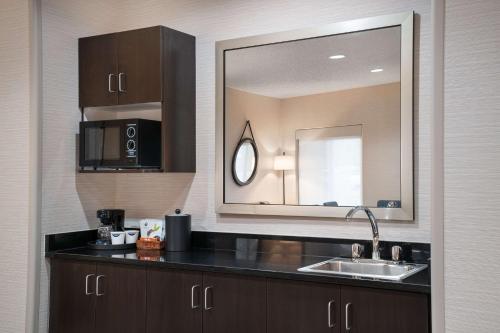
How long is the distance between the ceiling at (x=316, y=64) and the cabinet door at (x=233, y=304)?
1060mm

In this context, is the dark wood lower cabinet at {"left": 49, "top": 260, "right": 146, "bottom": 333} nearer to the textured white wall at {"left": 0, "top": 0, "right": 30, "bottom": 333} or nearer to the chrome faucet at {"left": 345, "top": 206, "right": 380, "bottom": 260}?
the textured white wall at {"left": 0, "top": 0, "right": 30, "bottom": 333}

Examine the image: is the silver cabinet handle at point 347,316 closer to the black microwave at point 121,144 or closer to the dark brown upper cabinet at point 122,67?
the black microwave at point 121,144

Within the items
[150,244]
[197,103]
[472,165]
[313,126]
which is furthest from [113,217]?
[472,165]

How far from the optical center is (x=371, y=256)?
9.71ft

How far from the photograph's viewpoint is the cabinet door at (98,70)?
353 cm

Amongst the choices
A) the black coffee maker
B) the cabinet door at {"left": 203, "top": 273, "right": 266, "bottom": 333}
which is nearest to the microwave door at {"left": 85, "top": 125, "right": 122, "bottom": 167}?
the black coffee maker

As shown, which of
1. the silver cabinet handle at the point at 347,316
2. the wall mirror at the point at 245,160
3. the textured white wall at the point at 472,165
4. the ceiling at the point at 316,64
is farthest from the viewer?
the wall mirror at the point at 245,160

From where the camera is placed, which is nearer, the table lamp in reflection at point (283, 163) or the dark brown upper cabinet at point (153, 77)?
the table lamp in reflection at point (283, 163)

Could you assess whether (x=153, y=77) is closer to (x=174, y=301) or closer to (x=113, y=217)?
(x=113, y=217)

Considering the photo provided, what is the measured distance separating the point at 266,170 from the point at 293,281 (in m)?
0.83

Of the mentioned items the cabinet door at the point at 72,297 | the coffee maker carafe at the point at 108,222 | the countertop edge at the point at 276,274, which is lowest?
the cabinet door at the point at 72,297

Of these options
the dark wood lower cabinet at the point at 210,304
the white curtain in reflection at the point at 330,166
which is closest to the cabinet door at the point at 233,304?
the dark wood lower cabinet at the point at 210,304

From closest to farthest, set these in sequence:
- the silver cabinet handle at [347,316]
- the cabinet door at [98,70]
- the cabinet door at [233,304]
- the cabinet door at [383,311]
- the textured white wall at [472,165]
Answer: the textured white wall at [472,165] < the cabinet door at [383,311] < the silver cabinet handle at [347,316] < the cabinet door at [233,304] < the cabinet door at [98,70]

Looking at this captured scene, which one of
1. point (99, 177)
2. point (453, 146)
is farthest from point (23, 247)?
point (453, 146)
